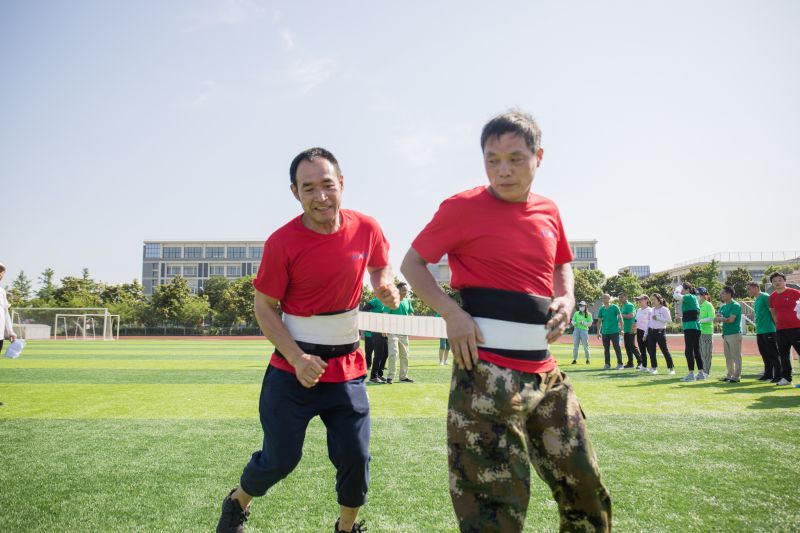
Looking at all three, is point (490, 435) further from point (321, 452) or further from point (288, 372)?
point (321, 452)

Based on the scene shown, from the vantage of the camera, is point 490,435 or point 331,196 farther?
point 331,196

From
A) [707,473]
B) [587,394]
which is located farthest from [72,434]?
[587,394]

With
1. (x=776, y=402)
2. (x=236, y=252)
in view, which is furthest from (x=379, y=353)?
(x=236, y=252)

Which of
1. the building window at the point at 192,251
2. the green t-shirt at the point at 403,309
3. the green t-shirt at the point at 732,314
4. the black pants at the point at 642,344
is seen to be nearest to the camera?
the green t-shirt at the point at 732,314

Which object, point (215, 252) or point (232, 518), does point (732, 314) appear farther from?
point (215, 252)

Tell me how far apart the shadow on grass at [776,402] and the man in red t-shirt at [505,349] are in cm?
749

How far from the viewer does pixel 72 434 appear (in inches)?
255

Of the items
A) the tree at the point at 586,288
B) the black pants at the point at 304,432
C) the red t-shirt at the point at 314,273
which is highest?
the tree at the point at 586,288

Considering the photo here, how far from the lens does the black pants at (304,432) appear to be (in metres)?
3.00

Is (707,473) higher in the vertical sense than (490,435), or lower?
lower

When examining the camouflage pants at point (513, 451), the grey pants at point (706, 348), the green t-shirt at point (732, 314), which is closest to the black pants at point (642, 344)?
the grey pants at point (706, 348)

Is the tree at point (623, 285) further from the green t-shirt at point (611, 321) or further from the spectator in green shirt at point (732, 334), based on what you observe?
the spectator in green shirt at point (732, 334)

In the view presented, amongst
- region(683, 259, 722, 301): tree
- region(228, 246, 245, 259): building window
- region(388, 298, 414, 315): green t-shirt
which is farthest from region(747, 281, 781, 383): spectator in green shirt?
region(228, 246, 245, 259): building window

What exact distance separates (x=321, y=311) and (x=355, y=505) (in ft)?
3.78
